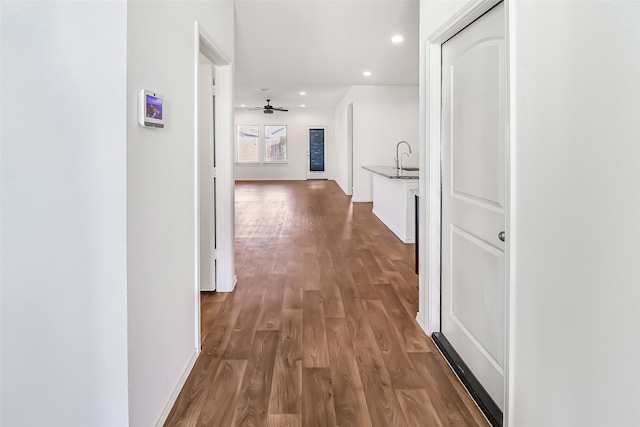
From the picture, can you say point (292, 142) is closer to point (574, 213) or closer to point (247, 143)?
point (247, 143)

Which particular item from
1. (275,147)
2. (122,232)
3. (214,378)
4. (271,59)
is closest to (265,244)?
(271,59)

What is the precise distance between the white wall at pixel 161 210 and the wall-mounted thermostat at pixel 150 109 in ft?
0.10

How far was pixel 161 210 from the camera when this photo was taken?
1916mm

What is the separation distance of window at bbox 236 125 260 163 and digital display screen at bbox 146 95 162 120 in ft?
47.5

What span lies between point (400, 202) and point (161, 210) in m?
4.77

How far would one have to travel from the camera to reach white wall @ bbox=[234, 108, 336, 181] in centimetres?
1579

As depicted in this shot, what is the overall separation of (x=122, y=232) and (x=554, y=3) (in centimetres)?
161

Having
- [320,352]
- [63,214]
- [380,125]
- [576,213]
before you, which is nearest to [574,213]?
[576,213]

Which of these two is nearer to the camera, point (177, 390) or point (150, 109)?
point (150, 109)

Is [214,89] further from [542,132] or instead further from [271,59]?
[271,59]

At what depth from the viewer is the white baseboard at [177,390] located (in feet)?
6.31

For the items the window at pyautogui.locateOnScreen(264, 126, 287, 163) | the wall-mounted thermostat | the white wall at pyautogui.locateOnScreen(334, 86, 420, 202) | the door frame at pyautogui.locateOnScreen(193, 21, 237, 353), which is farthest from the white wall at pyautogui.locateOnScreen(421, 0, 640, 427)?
the window at pyautogui.locateOnScreen(264, 126, 287, 163)

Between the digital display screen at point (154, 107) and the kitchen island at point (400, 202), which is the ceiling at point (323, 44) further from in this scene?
the digital display screen at point (154, 107)

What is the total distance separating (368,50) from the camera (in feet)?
20.4
